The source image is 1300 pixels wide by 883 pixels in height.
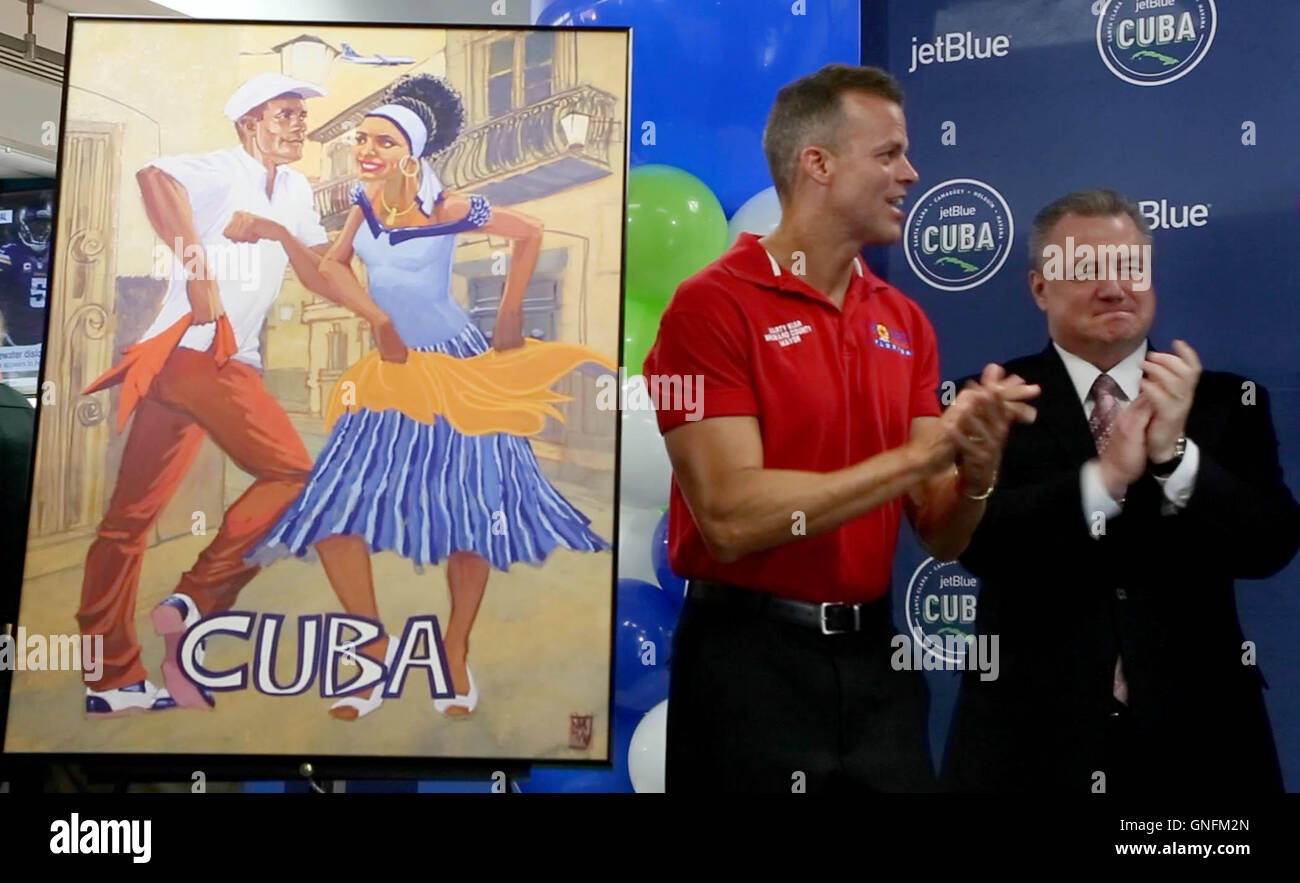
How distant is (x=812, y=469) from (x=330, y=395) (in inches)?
41.9

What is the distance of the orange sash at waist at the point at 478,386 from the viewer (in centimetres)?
→ 272

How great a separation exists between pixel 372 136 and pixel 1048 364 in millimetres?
1569

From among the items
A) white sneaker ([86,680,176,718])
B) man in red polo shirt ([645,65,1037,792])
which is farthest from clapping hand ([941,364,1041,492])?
white sneaker ([86,680,176,718])

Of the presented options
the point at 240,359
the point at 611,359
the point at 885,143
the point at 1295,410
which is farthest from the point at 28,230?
the point at 1295,410

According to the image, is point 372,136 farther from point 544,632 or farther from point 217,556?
point 544,632

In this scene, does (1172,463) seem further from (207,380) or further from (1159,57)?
(207,380)

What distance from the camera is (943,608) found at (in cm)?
277

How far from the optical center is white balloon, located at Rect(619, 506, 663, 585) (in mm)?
2857

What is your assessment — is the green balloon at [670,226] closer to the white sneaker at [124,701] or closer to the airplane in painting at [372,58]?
the airplane in painting at [372,58]

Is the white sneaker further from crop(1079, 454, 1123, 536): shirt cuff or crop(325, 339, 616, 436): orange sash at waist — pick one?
crop(1079, 454, 1123, 536): shirt cuff

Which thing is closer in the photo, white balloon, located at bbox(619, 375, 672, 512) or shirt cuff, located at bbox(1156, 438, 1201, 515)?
shirt cuff, located at bbox(1156, 438, 1201, 515)

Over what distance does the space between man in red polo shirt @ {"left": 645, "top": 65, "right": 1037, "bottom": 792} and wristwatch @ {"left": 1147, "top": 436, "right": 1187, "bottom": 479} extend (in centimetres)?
43

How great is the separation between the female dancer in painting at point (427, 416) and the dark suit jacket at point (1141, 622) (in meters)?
0.92

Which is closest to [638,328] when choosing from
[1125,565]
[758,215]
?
[758,215]
